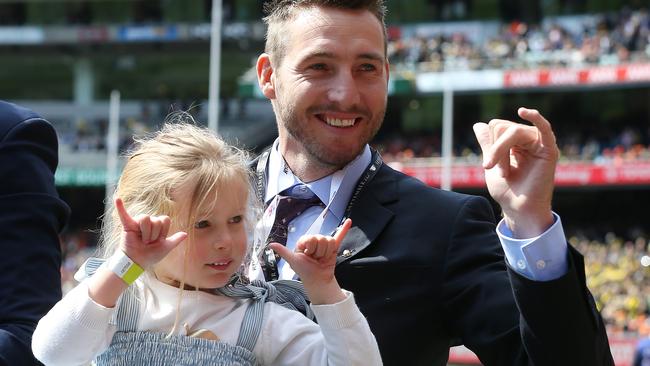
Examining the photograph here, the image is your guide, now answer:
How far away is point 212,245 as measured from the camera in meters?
2.77

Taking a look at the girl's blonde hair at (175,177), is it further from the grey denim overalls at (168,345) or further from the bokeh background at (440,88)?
the bokeh background at (440,88)

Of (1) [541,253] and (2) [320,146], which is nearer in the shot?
(1) [541,253]

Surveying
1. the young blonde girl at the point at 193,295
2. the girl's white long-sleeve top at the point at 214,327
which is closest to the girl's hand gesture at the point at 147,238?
the young blonde girl at the point at 193,295

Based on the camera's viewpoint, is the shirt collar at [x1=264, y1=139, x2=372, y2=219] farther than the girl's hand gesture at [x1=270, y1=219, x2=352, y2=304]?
Yes

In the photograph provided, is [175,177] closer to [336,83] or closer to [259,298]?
[259,298]

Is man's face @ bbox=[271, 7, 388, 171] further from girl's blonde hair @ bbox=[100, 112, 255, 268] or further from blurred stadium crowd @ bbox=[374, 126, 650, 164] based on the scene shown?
blurred stadium crowd @ bbox=[374, 126, 650, 164]

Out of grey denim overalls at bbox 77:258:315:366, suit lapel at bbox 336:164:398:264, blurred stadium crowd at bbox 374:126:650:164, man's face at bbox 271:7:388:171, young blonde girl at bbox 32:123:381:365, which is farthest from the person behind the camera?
blurred stadium crowd at bbox 374:126:650:164

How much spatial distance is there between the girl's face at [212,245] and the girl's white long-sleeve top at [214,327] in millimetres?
68

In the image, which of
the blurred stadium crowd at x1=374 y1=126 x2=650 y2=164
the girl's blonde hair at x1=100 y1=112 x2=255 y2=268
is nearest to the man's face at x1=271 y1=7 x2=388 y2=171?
the girl's blonde hair at x1=100 y1=112 x2=255 y2=268

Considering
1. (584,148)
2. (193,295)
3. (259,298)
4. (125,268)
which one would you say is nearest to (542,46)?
(584,148)

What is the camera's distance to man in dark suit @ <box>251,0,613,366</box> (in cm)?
271

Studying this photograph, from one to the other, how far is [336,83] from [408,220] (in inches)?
17.7

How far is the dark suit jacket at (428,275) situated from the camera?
122 inches

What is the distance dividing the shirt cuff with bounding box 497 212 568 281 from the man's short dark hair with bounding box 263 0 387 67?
1.05 metres
